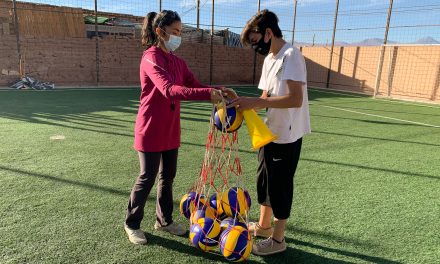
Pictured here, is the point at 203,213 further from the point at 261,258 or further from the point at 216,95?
the point at 216,95

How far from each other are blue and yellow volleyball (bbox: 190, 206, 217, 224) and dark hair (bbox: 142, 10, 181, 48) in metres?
1.48

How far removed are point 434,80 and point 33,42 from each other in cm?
1685

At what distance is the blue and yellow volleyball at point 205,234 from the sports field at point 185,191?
156 mm

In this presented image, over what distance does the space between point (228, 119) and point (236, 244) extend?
3.16 ft

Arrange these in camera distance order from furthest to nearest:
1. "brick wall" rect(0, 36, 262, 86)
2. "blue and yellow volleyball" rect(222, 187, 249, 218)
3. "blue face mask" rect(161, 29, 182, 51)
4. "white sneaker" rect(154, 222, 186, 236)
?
"brick wall" rect(0, 36, 262, 86)
"white sneaker" rect(154, 222, 186, 236)
"blue and yellow volleyball" rect(222, 187, 249, 218)
"blue face mask" rect(161, 29, 182, 51)

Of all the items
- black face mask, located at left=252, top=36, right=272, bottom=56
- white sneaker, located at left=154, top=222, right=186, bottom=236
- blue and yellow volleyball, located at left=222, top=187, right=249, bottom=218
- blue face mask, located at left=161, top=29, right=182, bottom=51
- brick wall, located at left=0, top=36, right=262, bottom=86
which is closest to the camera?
black face mask, located at left=252, top=36, right=272, bottom=56

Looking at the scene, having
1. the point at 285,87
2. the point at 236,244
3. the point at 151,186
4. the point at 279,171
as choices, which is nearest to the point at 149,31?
the point at 285,87

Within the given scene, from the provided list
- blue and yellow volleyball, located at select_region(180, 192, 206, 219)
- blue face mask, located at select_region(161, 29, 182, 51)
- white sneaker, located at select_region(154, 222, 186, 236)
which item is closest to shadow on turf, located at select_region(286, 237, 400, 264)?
blue and yellow volleyball, located at select_region(180, 192, 206, 219)

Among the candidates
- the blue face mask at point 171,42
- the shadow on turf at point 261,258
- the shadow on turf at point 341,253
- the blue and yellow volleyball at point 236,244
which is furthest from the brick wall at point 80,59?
the shadow on turf at point 341,253

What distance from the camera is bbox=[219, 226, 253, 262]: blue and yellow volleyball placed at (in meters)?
2.62

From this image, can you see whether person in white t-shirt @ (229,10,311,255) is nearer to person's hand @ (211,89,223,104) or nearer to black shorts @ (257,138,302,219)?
black shorts @ (257,138,302,219)

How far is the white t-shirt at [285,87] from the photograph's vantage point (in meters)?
2.44

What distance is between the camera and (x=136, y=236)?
3.00 metres

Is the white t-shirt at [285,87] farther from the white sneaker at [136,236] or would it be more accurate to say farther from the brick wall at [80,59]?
the brick wall at [80,59]
